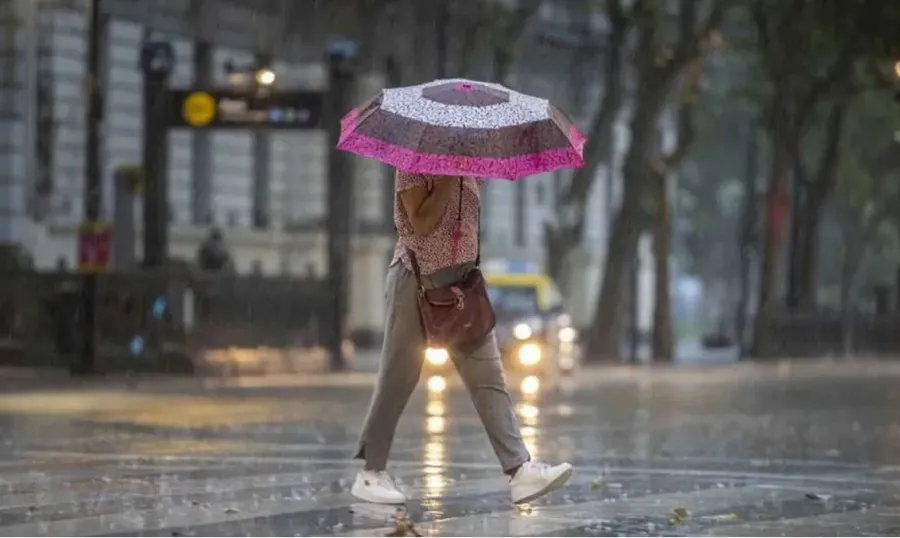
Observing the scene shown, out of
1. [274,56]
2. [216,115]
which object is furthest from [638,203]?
[216,115]

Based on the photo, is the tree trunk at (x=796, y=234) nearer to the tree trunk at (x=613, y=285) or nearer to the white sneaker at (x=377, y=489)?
the tree trunk at (x=613, y=285)

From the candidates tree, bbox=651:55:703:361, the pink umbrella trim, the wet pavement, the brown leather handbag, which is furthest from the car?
the pink umbrella trim

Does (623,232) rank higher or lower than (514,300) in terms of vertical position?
higher

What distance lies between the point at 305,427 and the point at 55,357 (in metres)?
11.9

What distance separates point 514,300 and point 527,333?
1.61 metres

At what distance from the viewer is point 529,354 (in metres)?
28.0

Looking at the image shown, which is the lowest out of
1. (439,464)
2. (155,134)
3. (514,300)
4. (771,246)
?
(439,464)

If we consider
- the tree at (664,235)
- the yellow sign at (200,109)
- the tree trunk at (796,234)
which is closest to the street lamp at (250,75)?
the yellow sign at (200,109)

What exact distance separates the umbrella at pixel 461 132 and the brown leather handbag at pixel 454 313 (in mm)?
513

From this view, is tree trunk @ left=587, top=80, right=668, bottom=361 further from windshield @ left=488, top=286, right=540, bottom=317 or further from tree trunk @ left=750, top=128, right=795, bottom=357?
windshield @ left=488, top=286, right=540, bottom=317

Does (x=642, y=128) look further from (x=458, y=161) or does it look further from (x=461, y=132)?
(x=458, y=161)

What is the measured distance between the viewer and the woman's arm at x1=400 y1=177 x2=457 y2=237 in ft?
33.5

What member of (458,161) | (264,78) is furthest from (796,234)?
(458,161)

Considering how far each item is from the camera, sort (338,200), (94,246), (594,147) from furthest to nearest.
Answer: (594,147) < (338,200) < (94,246)
